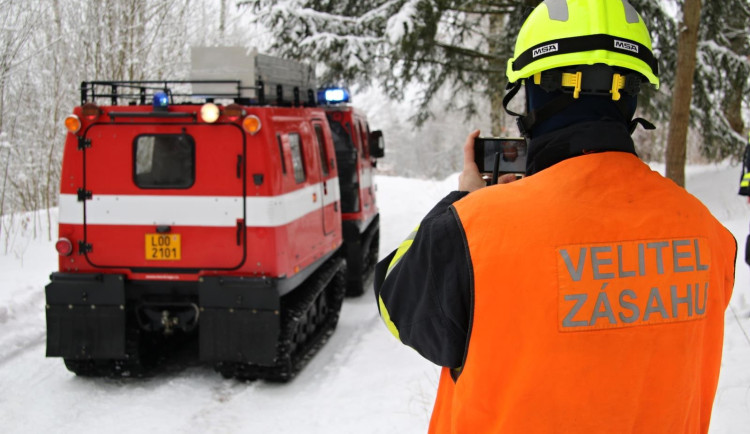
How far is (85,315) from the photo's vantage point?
6.02 meters

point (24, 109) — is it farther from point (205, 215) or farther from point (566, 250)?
point (566, 250)

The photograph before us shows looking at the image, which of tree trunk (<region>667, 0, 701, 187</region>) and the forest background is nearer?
tree trunk (<region>667, 0, 701, 187</region>)

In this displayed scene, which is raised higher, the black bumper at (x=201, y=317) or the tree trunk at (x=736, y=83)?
the tree trunk at (x=736, y=83)

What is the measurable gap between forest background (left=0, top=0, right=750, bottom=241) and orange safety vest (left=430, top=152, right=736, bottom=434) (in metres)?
10.2

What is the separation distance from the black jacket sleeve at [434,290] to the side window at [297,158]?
4.86 m

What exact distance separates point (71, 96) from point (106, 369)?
42.3 feet

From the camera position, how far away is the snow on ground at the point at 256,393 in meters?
5.33

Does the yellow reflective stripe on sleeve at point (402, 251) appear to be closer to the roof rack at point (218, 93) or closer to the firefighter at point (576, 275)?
the firefighter at point (576, 275)

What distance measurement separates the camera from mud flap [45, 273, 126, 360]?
5.98 metres

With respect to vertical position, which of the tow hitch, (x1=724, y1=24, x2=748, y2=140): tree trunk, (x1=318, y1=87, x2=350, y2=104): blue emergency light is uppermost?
(x1=724, y1=24, x2=748, y2=140): tree trunk

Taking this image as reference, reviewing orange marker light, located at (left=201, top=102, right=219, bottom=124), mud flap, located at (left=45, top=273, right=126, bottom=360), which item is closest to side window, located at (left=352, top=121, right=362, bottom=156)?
orange marker light, located at (left=201, top=102, right=219, bottom=124)

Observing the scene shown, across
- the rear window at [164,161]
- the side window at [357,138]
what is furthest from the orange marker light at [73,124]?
the side window at [357,138]

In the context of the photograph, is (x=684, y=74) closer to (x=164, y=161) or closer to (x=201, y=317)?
(x=164, y=161)

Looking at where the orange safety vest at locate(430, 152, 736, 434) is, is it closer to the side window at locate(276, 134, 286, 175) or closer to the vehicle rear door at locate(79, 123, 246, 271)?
the vehicle rear door at locate(79, 123, 246, 271)
